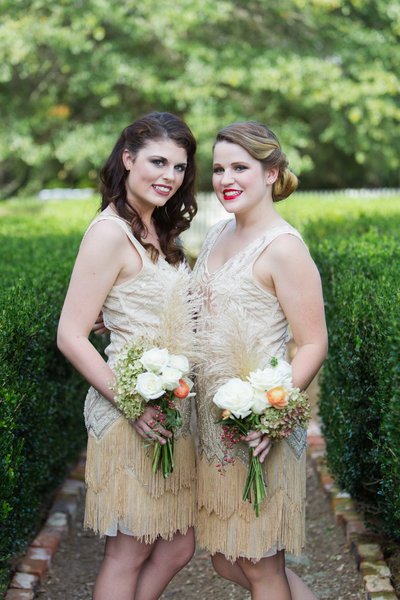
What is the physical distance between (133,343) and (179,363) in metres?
0.19

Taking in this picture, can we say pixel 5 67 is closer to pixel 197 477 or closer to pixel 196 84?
pixel 196 84

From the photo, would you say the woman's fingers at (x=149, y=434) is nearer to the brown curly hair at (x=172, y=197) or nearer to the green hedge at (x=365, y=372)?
the brown curly hair at (x=172, y=197)

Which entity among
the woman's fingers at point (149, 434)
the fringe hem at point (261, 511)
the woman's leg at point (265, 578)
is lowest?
the woman's leg at point (265, 578)

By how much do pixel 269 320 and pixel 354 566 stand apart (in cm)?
196

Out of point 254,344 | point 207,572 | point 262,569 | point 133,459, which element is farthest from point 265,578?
point 207,572

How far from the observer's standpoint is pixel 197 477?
3395 mm

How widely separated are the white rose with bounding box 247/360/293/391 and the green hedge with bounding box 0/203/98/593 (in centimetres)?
100

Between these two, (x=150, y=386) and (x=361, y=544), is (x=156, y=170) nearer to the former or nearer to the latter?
(x=150, y=386)

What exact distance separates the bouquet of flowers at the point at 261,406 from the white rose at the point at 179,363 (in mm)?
138

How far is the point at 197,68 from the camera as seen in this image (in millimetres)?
15578

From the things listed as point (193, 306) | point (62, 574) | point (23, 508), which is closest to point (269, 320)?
point (193, 306)

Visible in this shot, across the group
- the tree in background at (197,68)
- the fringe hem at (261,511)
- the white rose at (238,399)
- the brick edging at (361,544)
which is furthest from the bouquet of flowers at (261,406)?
the tree in background at (197,68)

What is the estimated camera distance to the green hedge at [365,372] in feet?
11.3

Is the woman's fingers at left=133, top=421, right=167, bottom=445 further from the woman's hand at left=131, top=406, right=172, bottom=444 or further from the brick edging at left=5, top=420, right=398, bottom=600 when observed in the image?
the brick edging at left=5, top=420, right=398, bottom=600
